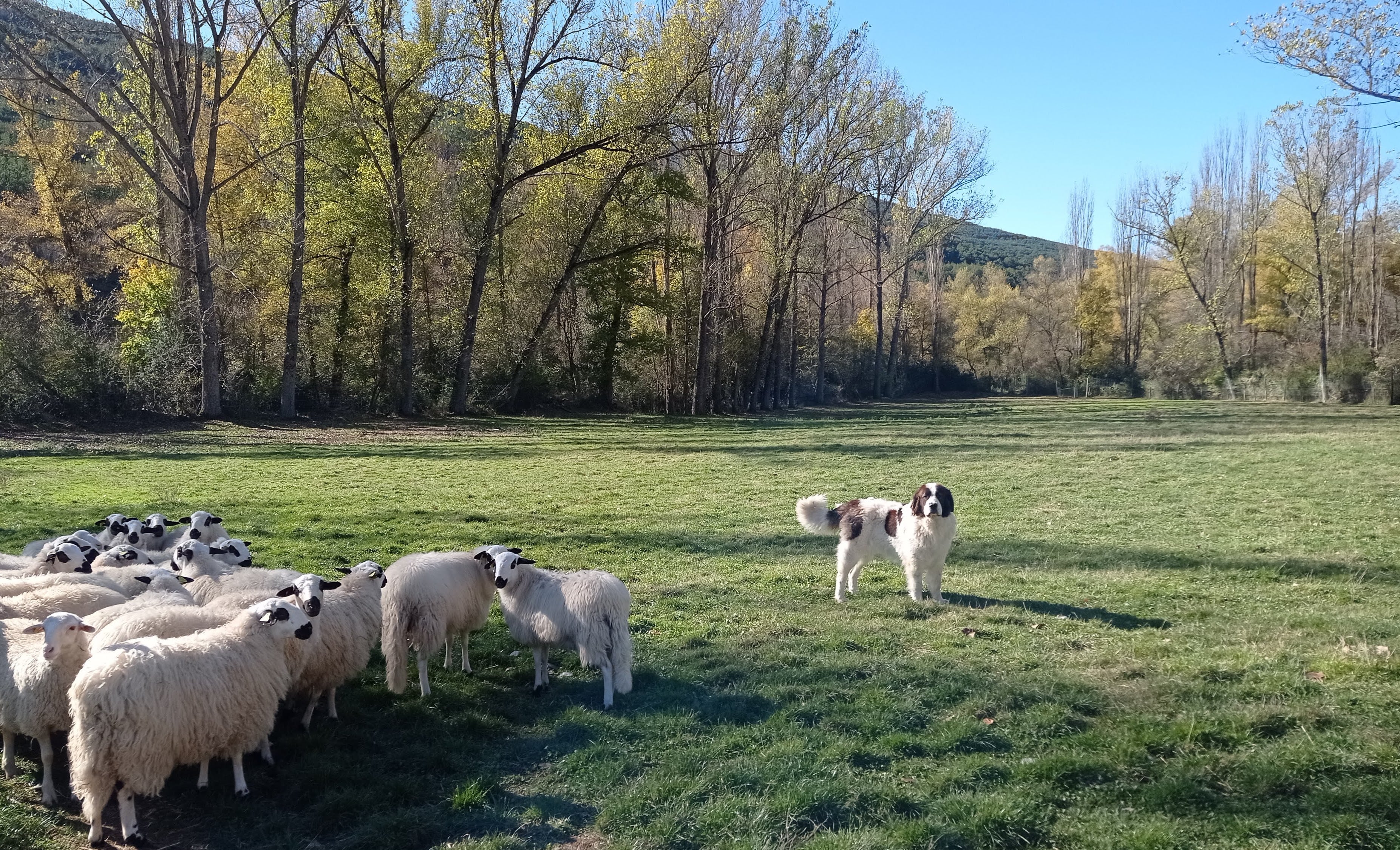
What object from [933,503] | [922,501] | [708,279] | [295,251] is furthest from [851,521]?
[708,279]

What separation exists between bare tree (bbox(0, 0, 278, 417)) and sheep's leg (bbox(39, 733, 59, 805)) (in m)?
24.7

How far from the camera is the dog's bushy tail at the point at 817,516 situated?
1100 centimetres

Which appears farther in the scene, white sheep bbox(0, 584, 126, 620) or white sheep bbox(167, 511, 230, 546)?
white sheep bbox(167, 511, 230, 546)

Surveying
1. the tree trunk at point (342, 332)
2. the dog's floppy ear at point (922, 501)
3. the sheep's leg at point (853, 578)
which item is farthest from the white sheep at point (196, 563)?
the tree trunk at point (342, 332)

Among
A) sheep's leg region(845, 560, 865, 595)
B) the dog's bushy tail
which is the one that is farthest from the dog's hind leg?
the dog's bushy tail

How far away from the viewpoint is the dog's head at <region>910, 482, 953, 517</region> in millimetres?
9602

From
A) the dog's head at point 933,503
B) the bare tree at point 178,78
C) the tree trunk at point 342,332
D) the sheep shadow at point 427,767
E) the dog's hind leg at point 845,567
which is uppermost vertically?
the bare tree at point 178,78

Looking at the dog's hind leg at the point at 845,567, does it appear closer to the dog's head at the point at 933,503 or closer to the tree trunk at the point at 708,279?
the dog's head at the point at 933,503

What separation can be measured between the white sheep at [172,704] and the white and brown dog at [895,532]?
627 cm

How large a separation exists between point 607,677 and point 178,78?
31259 mm

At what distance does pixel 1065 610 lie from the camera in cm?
954

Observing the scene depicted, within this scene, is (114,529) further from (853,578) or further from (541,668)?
(853,578)

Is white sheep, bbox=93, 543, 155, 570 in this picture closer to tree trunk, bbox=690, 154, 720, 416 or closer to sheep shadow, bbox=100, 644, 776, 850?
sheep shadow, bbox=100, 644, 776, 850

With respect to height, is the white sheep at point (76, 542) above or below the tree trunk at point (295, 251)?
below
